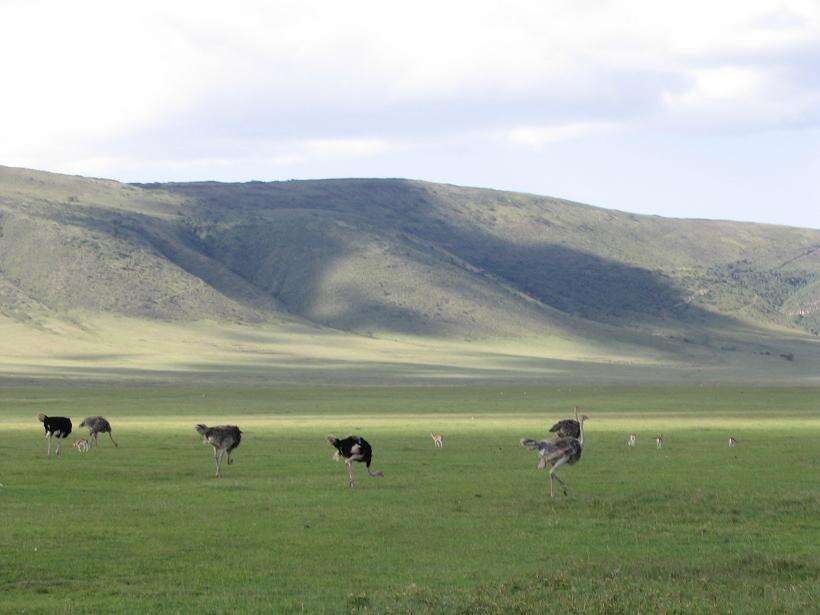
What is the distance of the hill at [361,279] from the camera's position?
12369cm

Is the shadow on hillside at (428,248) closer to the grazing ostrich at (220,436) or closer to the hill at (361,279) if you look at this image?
the hill at (361,279)

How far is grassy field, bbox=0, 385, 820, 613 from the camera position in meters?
12.3

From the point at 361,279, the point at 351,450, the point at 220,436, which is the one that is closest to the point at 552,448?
the point at 351,450

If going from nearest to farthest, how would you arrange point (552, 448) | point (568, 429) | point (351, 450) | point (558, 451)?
1. point (558, 451)
2. point (552, 448)
3. point (351, 450)
4. point (568, 429)

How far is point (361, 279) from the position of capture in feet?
477

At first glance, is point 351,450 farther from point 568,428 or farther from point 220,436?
point 568,428

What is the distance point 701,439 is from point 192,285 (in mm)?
103577

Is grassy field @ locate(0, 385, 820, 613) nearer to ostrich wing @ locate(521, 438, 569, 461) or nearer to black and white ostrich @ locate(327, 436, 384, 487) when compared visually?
black and white ostrich @ locate(327, 436, 384, 487)

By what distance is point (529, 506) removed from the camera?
61.9ft

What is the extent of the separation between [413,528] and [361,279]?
129m

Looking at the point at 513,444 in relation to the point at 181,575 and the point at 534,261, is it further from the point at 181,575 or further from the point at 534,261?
the point at 534,261

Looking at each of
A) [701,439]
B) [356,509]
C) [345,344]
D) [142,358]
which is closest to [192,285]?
[345,344]

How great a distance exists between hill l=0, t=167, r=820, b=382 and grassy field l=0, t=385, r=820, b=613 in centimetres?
7552

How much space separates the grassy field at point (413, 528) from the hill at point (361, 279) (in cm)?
7552
